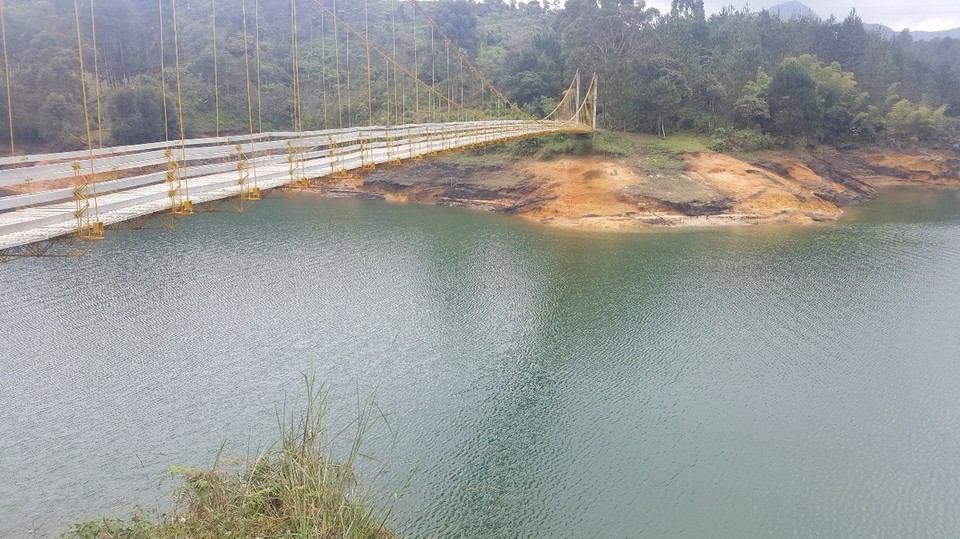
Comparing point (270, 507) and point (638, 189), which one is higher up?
point (638, 189)

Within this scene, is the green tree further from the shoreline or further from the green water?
the green water

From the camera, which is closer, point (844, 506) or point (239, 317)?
point (844, 506)

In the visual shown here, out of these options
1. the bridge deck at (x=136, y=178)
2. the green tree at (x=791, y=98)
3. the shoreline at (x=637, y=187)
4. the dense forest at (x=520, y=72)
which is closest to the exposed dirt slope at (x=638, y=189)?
the shoreline at (x=637, y=187)

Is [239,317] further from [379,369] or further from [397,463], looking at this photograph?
[397,463]

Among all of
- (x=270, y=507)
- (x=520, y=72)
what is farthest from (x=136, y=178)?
(x=520, y=72)

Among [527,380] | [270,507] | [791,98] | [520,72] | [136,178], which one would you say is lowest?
[527,380]

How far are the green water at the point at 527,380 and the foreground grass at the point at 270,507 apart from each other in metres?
1.28

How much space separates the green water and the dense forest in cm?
1398

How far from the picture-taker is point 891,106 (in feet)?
136

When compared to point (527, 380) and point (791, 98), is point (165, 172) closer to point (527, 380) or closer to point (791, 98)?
point (527, 380)

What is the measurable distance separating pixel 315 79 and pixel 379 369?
38.4 m

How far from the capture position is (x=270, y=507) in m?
6.73

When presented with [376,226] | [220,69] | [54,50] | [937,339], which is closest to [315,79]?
[220,69]

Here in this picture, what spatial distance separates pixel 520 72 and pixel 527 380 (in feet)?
102
